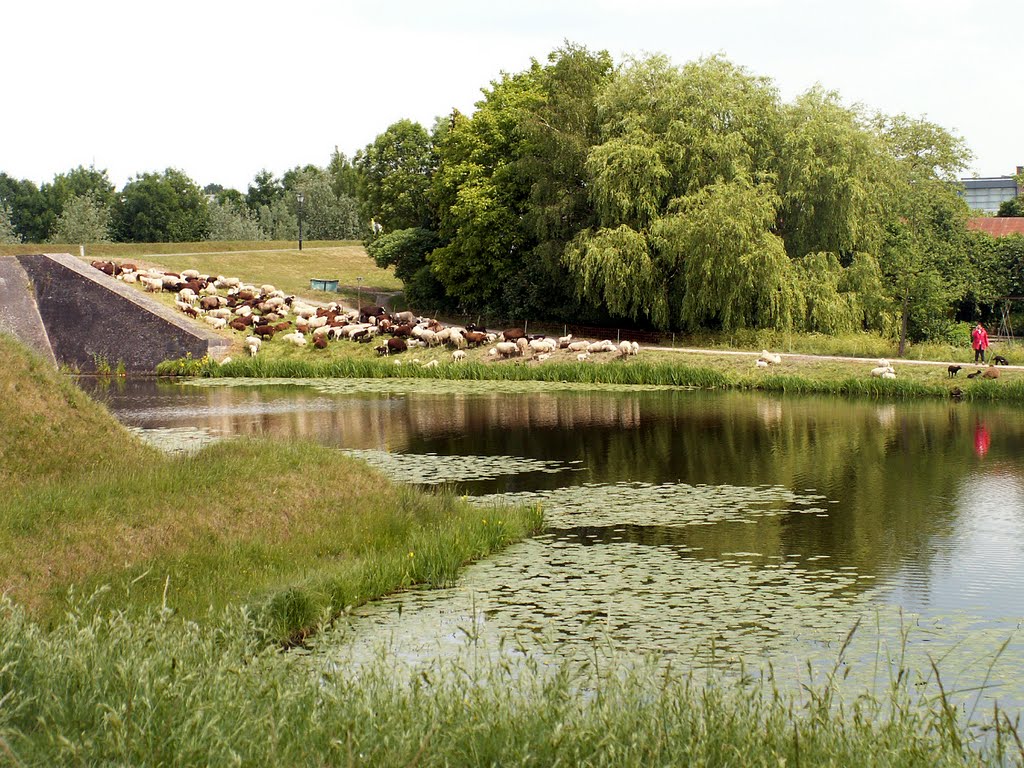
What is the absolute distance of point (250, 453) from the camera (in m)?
17.6

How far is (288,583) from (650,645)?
4140mm

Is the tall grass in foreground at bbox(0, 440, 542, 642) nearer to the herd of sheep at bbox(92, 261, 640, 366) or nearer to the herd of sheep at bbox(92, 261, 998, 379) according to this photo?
the herd of sheep at bbox(92, 261, 998, 379)

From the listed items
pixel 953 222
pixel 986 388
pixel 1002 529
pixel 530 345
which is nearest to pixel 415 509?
pixel 1002 529

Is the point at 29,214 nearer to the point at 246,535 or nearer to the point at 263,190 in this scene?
the point at 263,190

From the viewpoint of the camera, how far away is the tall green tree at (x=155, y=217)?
108 metres

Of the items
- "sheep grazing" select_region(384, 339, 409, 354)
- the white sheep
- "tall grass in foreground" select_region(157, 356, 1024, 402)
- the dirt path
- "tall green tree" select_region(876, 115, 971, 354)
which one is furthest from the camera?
"sheep grazing" select_region(384, 339, 409, 354)

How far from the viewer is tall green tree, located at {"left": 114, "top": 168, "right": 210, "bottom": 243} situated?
10850 centimetres

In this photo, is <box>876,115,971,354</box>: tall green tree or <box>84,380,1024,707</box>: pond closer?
<box>84,380,1024,707</box>: pond

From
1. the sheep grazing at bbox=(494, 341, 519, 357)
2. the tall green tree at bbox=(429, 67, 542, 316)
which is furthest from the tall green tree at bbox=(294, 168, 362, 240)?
the sheep grazing at bbox=(494, 341, 519, 357)

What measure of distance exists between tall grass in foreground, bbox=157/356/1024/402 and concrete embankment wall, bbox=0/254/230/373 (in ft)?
5.97

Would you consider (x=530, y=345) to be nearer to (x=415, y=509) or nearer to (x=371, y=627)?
(x=415, y=509)

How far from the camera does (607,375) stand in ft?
138

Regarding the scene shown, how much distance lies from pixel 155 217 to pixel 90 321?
59130 millimetres

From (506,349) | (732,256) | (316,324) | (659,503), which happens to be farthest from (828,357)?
(659,503)
